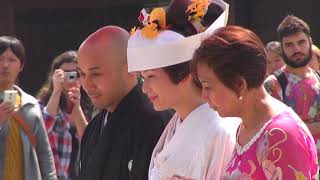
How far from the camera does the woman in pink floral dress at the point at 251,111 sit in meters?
2.23

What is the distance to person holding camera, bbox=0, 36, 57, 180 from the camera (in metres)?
4.38

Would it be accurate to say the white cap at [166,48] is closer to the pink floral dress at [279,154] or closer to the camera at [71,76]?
the pink floral dress at [279,154]

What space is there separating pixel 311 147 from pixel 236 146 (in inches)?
→ 10.7

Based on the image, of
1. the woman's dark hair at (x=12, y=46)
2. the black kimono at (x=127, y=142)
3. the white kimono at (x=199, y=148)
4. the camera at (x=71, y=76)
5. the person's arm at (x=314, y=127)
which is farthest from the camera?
the camera at (x=71, y=76)

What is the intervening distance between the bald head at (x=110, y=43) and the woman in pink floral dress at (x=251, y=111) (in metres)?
0.80

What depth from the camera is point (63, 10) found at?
964cm

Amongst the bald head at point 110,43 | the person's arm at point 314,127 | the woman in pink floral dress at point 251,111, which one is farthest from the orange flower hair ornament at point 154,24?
the person's arm at point 314,127

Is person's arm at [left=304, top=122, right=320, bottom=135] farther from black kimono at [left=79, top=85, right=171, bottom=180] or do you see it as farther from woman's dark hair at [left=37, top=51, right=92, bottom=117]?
black kimono at [left=79, top=85, right=171, bottom=180]

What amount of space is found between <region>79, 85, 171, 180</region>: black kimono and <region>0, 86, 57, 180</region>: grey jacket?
1.24 metres

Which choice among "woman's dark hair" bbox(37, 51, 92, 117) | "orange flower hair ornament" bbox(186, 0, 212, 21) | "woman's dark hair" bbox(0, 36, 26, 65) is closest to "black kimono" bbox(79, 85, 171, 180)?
"orange flower hair ornament" bbox(186, 0, 212, 21)

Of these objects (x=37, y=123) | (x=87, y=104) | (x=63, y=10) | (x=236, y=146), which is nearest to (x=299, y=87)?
(x=87, y=104)

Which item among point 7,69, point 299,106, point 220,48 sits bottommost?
point 299,106

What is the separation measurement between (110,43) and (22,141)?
148 cm

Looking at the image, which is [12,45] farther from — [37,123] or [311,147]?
[311,147]
